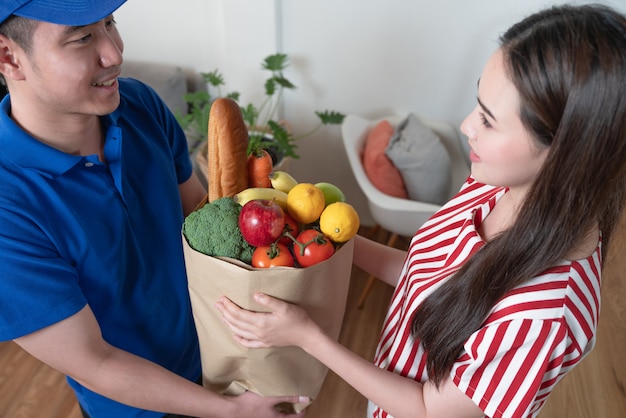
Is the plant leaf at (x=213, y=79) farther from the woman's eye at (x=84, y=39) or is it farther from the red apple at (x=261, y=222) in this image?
the red apple at (x=261, y=222)

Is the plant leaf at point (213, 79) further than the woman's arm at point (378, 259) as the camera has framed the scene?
Yes

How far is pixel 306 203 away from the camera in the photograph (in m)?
0.79

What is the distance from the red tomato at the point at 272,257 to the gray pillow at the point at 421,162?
56.7 inches

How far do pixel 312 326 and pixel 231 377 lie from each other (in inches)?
9.2

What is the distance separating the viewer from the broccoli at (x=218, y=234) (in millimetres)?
768

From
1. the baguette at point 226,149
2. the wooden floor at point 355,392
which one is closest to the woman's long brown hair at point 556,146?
the baguette at point 226,149

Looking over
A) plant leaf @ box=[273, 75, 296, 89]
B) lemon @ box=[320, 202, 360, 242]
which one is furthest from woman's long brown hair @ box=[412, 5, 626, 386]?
plant leaf @ box=[273, 75, 296, 89]

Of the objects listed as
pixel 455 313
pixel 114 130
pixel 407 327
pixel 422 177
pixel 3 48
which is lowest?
pixel 422 177

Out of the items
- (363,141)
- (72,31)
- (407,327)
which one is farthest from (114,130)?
(363,141)

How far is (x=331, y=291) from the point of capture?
85 centimetres

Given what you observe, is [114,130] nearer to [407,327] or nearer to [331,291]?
[331,291]

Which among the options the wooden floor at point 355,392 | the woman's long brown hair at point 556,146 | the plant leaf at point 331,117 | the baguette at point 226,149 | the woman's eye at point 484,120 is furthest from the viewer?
the plant leaf at point 331,117

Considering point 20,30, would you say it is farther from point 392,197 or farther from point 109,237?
point 392,197

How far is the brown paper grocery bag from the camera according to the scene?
76cm
